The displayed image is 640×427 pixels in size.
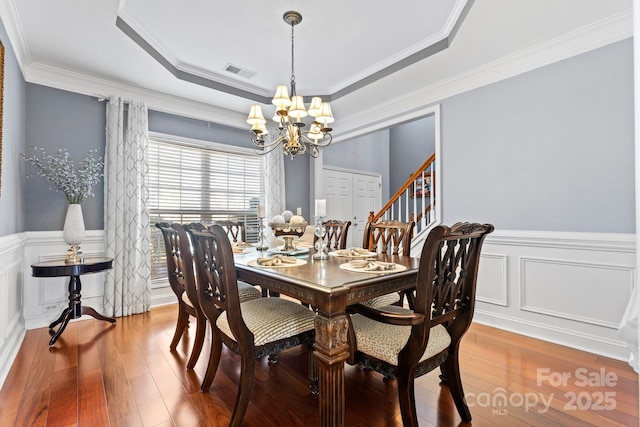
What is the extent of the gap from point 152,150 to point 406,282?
342cm

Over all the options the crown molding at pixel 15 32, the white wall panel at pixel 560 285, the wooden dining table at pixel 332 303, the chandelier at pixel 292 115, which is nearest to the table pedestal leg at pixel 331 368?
the wooden dining table at pixel 332 303

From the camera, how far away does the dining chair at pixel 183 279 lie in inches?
76.1

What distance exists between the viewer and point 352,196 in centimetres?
607

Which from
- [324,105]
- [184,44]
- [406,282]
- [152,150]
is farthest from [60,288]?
[406,282]

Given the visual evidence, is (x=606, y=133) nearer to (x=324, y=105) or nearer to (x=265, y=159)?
(x=324, y=105)

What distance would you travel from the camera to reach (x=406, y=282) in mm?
1676

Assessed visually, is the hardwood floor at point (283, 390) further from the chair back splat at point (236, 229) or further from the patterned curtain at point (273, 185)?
the patterned curtain at point (273, 185)

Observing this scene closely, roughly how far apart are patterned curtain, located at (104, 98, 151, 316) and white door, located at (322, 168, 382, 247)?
294cm

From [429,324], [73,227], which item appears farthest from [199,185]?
[429,324]

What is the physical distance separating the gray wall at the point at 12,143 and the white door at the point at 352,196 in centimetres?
389

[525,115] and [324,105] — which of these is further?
[525,115]

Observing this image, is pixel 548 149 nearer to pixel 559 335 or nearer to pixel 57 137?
pixel 559 335

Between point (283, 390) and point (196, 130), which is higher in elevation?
point (196, 130)

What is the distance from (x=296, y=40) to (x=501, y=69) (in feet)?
6.38
